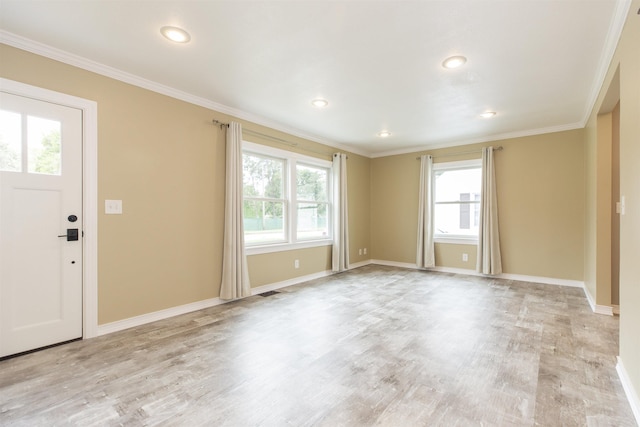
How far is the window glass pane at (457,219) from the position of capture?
577 cm

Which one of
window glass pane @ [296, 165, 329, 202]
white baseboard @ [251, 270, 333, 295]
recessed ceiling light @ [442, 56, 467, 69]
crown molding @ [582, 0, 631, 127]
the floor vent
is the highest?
recessed ceiling light @ [442, 56, 467, 69]

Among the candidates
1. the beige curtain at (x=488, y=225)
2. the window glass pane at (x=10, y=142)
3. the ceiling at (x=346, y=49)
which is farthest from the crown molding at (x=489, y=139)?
the window glass pane at (x=10, y=142)

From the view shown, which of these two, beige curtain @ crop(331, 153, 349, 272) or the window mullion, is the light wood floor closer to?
the window mullion

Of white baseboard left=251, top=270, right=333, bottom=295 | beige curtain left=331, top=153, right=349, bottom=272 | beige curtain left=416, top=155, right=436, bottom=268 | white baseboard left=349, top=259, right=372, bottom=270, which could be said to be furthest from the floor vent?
beige curtain left=416, top=155, right=436, bottom=268

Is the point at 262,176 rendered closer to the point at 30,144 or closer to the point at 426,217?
the point at 30,144

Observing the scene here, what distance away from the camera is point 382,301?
158 inches

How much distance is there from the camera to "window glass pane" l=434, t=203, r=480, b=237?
5.77 metres

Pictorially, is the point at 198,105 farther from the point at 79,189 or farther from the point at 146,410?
the point at 146,410

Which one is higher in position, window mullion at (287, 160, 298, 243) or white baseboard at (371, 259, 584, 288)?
window mullion at (287, 160, 298, 243)

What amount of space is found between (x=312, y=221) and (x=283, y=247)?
0.94m

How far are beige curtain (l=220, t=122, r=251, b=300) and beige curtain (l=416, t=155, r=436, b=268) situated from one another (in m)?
3.58

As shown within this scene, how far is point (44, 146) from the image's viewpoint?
262 centimetres

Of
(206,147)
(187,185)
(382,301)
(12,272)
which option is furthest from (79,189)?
(382,301)

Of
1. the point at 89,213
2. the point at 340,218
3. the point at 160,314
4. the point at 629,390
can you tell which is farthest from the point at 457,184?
the point at 89,213
